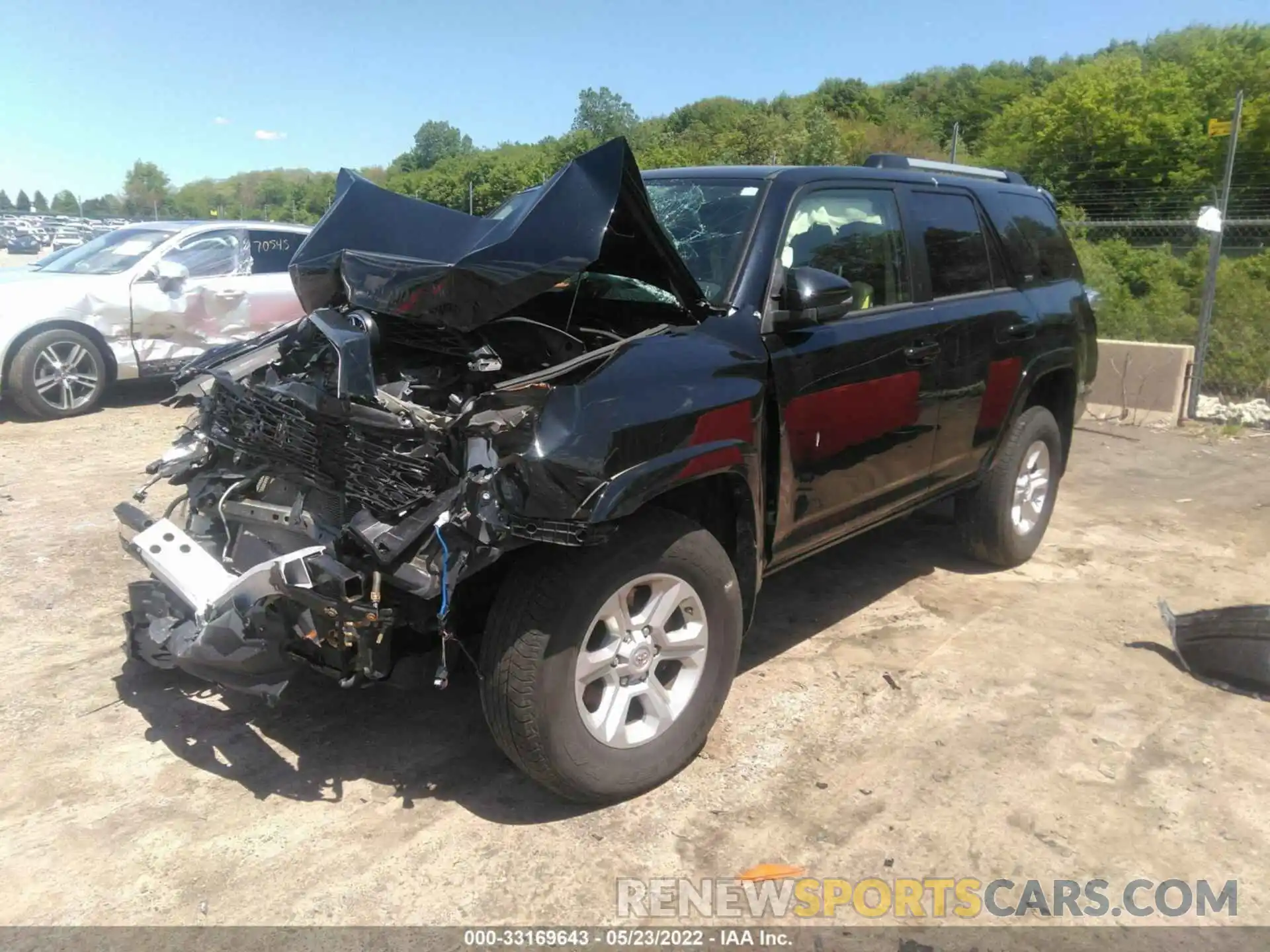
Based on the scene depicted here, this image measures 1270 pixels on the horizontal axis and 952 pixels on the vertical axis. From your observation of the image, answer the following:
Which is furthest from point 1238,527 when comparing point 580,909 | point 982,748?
point 580,909

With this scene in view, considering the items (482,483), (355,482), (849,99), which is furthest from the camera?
(849,99)

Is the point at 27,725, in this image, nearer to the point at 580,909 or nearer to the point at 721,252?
the point at 580,909

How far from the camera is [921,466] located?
4234 millimetres

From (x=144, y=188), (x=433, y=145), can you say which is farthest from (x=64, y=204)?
(x=433, y=145)

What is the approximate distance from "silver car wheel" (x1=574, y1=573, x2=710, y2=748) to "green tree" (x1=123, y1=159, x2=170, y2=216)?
5691cm

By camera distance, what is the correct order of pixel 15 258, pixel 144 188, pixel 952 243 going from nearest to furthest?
pixel 952 243 → pixel 15 258 → pixel 144 188

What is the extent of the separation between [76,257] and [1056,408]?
341 inches

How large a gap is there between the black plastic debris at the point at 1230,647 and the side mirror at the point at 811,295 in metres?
2.18

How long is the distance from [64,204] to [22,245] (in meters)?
54.6

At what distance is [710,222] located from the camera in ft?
12.1

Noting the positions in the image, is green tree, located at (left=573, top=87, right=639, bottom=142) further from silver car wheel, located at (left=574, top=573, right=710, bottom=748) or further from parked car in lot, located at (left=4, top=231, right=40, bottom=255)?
silver car wheel, located at (left=574, top=573, right=710, bottom=748)

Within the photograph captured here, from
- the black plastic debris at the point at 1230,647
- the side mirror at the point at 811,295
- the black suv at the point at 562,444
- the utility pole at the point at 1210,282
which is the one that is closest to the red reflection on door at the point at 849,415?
the black suv at the point at 562,444

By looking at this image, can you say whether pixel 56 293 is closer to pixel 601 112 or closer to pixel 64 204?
pixel 601 112

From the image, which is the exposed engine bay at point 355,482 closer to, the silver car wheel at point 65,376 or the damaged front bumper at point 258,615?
the damaged front bumper at point 258,615
